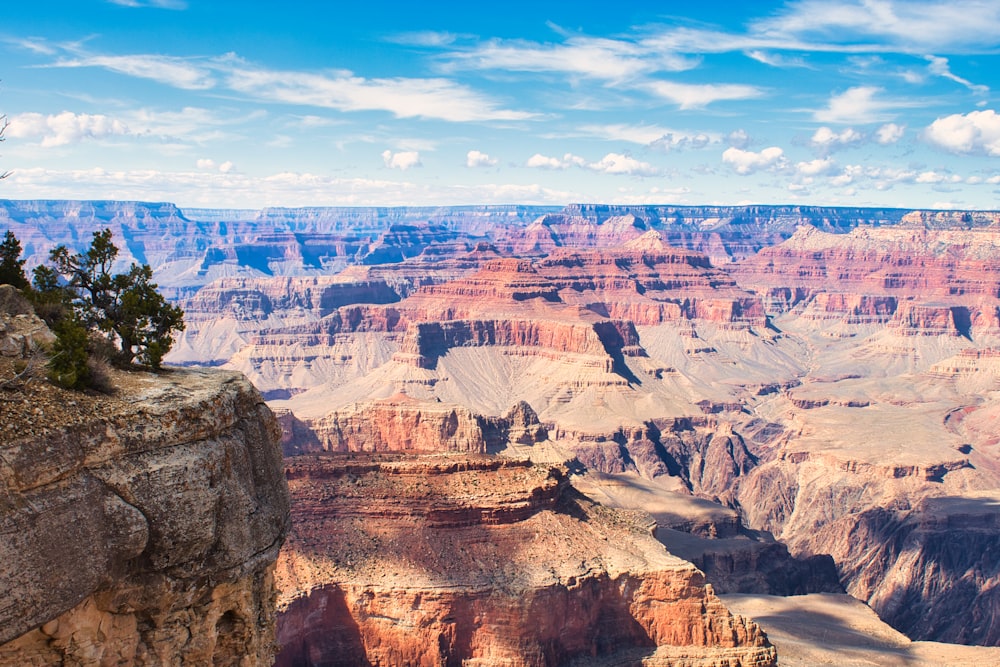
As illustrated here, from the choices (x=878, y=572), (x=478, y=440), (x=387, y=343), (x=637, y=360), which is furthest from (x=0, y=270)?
(x=387, y=343)

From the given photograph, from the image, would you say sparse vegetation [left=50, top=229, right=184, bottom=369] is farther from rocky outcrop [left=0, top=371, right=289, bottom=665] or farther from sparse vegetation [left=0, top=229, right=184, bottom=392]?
rocky outcrop [left=0, top=371, right=289, bottom=665]

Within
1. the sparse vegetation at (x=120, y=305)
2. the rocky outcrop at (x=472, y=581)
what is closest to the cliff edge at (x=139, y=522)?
the sparse vegetation at (x=120, y=305)

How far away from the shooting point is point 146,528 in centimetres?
1739

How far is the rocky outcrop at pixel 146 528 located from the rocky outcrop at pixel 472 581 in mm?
23685

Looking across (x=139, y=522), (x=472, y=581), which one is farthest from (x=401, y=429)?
(x=139, y=522)

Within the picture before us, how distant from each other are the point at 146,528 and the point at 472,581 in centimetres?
3018

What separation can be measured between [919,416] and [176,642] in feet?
487

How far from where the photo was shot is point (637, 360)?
16675cm

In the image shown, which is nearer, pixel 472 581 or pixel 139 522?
pixel 139 522

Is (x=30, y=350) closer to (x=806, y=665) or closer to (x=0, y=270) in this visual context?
(x=0, y=270)

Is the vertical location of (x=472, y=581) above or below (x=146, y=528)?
below

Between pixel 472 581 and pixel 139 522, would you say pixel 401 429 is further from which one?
pixel 139 522

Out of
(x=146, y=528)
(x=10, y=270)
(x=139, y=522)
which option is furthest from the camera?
(x=10, y=270)

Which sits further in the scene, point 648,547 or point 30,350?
point 648,547
